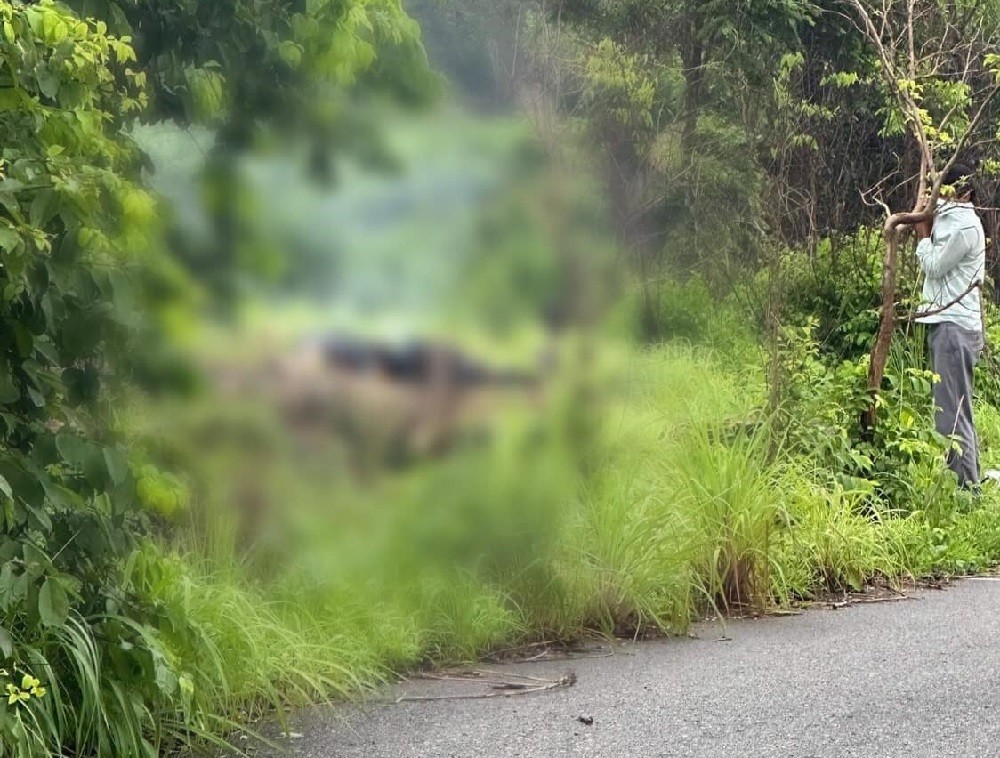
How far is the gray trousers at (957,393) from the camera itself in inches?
291

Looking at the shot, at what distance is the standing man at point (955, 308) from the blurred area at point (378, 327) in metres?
4.16

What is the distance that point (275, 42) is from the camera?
13.5ft

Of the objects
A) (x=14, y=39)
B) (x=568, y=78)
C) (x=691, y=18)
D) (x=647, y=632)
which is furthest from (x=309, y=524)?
(x=691, y=18)

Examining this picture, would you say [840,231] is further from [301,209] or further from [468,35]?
[301,209]

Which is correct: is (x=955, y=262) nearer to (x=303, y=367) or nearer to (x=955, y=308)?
(x=955, y=308)

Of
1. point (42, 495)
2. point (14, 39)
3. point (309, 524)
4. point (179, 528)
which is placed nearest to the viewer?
point (14, 39)

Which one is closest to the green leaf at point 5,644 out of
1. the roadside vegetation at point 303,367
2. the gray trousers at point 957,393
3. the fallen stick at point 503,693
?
the roadside vegetation at point 303,367

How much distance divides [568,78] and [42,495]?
9.87 ft

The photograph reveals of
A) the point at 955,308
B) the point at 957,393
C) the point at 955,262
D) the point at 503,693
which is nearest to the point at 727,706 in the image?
the point at 503,693

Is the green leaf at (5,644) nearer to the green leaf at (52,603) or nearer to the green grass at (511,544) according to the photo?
the green leaf at (52,603)

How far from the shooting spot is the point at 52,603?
3.06 metres

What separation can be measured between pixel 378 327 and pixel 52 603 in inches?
40.3

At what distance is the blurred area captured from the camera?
10.8 feet

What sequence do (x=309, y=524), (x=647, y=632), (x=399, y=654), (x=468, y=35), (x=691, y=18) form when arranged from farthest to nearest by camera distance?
(x=691, y=18), (x=647, y=632), (x=399, y=654), (x=468, y=35), (x=309, y=524)
